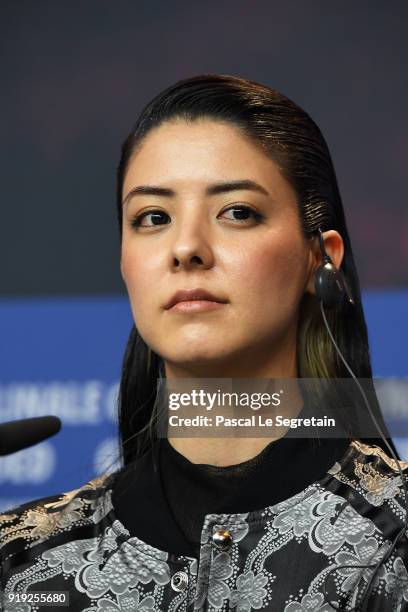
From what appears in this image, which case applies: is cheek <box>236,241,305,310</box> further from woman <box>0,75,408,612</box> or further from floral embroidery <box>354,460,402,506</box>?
floral embroidery <box>354,460,402,506</box>

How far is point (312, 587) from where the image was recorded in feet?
4.19

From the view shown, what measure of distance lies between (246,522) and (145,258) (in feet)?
1.19

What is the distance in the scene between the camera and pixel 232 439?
4.63 ft

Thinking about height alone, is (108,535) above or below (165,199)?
below

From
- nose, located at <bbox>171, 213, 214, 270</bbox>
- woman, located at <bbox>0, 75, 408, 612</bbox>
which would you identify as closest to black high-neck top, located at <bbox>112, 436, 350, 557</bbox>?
woman, located at <bbox>0, 75, 408, 612</bbox>

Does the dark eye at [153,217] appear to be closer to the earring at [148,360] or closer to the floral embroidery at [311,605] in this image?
the earring at [148,360]

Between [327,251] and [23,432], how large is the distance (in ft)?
1.84

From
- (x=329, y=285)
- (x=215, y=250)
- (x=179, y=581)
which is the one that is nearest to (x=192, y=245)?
(x=215, y=250)

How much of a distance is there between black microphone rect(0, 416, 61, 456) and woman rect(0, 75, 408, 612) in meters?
0.24

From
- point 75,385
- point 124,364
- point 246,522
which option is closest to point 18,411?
point 75,385

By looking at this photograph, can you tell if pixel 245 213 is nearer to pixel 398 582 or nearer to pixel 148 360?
pixel 148 360

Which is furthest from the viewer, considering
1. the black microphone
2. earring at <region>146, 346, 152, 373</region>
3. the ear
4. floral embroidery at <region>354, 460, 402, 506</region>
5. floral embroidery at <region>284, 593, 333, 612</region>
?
earring at <region>146, 346, 152, 373</region>

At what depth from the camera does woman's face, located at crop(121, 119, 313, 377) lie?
135cm

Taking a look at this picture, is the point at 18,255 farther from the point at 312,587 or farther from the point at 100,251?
the point at 312,587
